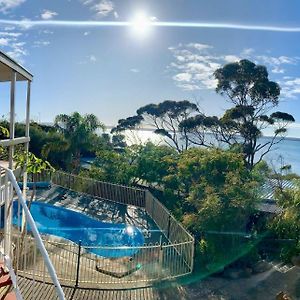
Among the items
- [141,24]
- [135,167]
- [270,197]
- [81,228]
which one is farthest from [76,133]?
[270,197]

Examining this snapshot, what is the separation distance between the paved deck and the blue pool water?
12.6 feet

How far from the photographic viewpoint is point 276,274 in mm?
10281

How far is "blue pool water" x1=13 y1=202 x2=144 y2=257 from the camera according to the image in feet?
42.5

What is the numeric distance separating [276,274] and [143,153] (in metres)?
9.43

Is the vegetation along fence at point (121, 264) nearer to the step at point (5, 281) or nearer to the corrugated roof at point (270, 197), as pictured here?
the corrugated roof at point (270, 197)

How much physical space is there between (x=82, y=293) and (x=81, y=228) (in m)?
5.65

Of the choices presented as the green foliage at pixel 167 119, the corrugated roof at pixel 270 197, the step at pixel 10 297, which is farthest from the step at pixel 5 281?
the green foliage at pixel 167 119

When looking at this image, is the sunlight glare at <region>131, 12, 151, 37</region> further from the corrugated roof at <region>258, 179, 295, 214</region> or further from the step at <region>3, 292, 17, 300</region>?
the step at <region>3, 292, 17, 300</region>

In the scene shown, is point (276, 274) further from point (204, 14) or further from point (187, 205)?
point (204, 14)

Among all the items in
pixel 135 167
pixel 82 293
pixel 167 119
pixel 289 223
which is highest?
pixel 167 119

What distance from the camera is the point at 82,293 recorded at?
330 inches

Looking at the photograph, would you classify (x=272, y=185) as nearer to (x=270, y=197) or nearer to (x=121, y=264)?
(x=270, y=197)

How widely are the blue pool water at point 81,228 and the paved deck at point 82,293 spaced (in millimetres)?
3846

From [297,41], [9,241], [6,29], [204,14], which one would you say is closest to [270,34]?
[297,41]
